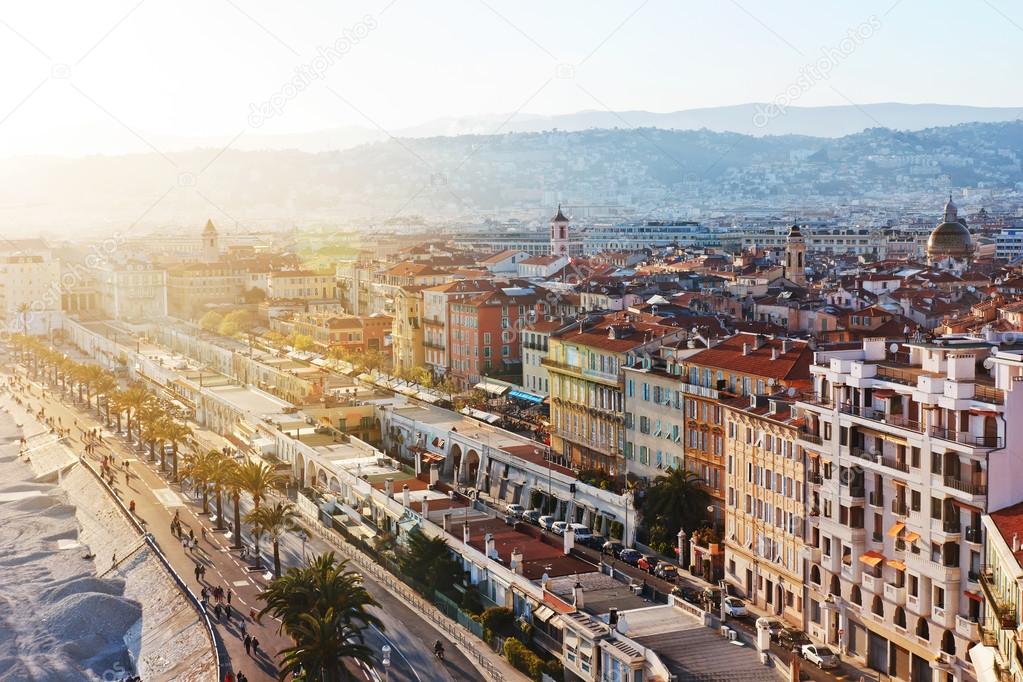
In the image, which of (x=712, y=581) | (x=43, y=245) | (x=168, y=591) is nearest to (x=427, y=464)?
(x=168, y=591)

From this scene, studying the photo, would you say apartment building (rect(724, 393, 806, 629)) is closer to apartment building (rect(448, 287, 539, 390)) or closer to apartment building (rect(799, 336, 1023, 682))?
apartment building (rect(799, 336, 1023, 682))

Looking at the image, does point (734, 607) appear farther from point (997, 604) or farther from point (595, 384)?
point (595, 384)

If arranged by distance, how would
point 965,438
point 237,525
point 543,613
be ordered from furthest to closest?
point 237,525, point 543,613, point 965,438

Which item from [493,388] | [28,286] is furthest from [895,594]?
[28,286]

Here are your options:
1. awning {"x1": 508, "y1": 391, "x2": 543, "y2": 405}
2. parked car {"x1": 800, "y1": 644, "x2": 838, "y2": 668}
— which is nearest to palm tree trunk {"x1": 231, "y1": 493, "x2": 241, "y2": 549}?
awning {"x1": 508, "y1": 391, "x2": 543, "y2": 405}

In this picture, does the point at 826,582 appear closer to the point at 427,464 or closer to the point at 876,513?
the point at 876,513
